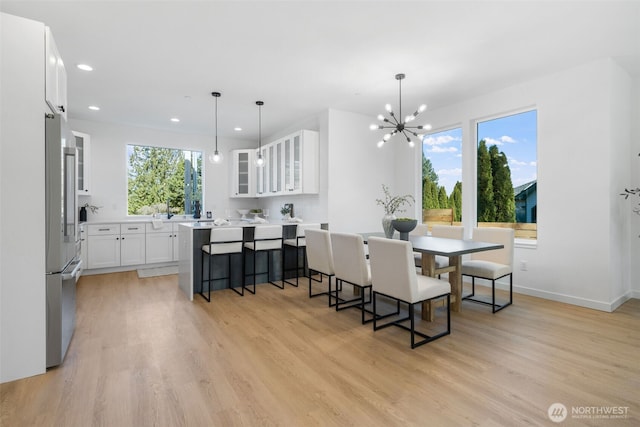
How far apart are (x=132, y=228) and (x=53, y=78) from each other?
372cm

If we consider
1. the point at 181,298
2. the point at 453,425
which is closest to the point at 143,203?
the point at 181,298

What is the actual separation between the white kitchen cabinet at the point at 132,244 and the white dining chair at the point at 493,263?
5393mm

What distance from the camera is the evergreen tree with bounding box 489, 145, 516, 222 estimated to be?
4535mm

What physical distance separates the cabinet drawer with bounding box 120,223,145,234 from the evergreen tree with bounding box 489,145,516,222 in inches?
236

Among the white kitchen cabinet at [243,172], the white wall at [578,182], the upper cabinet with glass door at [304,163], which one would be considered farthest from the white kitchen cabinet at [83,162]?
the white wall at [578,182]

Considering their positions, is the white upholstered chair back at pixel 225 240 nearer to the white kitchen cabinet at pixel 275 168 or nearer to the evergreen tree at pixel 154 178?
the white kitchen cabinet at pixel 275 168

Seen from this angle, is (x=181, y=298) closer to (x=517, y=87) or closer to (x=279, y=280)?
(x=279, y=280)

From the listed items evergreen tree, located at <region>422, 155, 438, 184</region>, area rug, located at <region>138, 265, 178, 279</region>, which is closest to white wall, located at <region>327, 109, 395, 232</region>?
evergreen tree, located at <region>422, 155, 438, 184</region>

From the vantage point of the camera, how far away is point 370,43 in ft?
10.2

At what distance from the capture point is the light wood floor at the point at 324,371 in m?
1.81

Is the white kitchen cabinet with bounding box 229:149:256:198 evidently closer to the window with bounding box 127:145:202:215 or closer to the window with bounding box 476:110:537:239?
the window with bounding box 127:145:202:215

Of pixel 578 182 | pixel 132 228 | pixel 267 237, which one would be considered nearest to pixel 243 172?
pixel 132 228

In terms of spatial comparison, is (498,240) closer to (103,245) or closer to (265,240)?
(265,240)

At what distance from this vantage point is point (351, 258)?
325 centimetres
